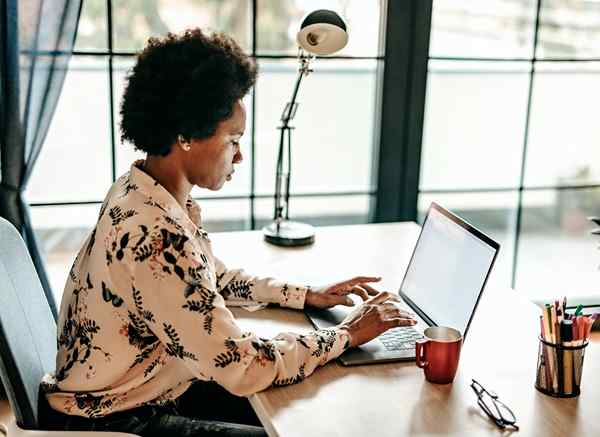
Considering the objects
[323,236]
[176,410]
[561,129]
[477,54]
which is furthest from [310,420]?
[561,129]

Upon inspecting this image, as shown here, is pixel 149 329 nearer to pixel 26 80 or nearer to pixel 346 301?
pixel 346 301

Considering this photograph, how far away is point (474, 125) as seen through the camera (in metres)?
3.38

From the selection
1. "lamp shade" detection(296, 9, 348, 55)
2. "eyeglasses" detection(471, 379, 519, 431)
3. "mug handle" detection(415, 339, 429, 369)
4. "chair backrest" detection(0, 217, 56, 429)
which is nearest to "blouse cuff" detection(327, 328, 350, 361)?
"mug handle" detection(415, 339, 429, 369)

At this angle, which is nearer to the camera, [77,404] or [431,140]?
[77,404]

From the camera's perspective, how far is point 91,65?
2.88 metres

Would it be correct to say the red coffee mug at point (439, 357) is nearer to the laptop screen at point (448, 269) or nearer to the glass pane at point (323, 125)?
the laptop screen at point (448, 269)

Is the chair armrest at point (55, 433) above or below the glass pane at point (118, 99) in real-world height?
below

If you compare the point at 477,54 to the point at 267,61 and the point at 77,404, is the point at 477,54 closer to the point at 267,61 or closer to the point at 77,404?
the point at 267,61

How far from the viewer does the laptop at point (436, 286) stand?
171 centimetres

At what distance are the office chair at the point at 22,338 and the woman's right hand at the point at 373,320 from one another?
0.48 metres

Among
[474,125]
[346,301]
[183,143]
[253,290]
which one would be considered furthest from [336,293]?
[474,125]

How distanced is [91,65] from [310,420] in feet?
5.98

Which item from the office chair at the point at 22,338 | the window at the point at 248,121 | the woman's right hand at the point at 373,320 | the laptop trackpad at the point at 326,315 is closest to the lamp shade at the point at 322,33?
the window at the point at 248,121

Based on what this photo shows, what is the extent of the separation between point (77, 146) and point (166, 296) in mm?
1650
